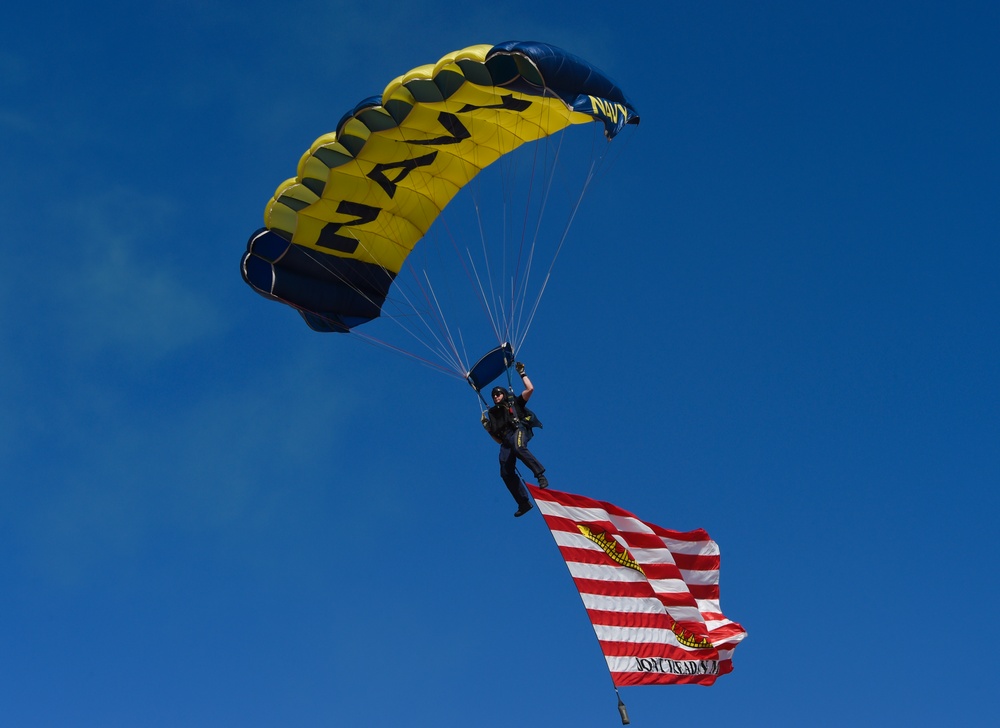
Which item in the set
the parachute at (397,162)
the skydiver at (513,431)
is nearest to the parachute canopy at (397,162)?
the parachute at (397,162)

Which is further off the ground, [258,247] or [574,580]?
A: [258,247]

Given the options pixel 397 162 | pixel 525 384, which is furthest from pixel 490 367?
pixel 397 162

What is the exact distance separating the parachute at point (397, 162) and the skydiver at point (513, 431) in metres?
0.84

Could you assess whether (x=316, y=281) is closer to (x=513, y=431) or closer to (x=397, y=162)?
(x=397, y=162)

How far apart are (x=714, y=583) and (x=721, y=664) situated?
3.88 ft

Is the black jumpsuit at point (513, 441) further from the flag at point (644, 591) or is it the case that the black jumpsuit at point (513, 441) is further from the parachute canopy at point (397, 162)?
the parachute canopy at point (397, 162)

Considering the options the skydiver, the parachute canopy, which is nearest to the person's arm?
the skydiver

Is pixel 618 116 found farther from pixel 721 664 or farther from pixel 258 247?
pixel 721 664

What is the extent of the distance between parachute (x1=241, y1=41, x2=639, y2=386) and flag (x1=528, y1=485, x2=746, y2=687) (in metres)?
2.69

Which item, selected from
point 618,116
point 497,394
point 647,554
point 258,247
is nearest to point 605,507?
point 647,554

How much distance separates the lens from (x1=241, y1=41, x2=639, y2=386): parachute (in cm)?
1548

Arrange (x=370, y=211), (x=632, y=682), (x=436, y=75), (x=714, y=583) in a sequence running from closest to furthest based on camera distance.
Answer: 1. (x=632, y=682)
2. (x=436, y=75)
3. (x=714, y=583)
4. (x=370, y=211)

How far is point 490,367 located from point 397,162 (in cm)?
331

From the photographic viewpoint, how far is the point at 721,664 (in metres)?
15.8
